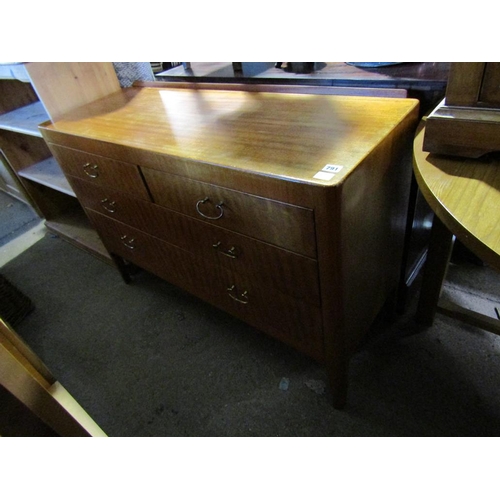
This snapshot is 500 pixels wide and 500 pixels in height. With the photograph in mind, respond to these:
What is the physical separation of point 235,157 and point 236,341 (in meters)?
0.81

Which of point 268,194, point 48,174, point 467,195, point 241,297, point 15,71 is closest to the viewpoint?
point 467,195

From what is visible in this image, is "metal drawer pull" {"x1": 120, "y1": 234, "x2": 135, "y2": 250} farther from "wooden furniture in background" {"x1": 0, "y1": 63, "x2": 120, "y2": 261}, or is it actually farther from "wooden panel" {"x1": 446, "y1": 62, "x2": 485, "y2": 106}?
"wooden panel" {"x1": 446, "y1": 62, "x2": 485, "y2": 106}

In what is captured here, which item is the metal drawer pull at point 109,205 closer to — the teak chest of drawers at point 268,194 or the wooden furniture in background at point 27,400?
the teak chest of drawers at point 268,194

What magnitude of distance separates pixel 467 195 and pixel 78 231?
1.99 meters

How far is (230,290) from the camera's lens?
1.08 meters

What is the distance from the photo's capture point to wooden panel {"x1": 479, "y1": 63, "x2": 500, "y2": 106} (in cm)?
54

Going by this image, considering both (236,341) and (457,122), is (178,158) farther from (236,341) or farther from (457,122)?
(236,341)

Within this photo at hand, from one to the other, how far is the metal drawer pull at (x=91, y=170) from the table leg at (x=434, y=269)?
107cm

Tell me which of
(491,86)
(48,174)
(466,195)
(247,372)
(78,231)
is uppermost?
(491,86)

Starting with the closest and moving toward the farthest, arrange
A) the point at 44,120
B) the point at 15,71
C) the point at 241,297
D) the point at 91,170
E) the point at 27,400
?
the point at 27,400, the point at 241,297, the point at 91,170, the point at 15,71, the point at 44,120

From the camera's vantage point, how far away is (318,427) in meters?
1.07

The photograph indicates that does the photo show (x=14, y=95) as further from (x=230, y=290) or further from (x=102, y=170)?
(x=230, y=290)

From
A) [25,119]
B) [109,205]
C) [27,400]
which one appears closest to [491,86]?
[27,400]

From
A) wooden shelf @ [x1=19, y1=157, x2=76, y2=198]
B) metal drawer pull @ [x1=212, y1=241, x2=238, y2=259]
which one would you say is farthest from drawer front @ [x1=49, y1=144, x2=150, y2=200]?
wooden shelf @ [x1=19, y1=157, x2=76, y2=198]
